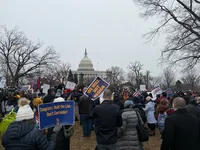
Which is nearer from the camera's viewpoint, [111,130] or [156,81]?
[111,130]

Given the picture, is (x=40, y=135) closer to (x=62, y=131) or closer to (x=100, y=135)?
(x=62, y=131)

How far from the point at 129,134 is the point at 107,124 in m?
0.75

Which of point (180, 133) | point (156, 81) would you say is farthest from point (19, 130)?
point (156, 81)

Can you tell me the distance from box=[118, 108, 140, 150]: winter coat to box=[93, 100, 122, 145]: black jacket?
0.40 m

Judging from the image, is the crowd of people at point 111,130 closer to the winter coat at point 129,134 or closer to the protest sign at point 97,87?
the winter coat at point 129,134

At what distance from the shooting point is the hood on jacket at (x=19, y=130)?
11.3 ft

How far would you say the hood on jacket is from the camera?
3448 mm

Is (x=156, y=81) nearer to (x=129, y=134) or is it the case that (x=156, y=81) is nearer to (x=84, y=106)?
(x=84, y=106)

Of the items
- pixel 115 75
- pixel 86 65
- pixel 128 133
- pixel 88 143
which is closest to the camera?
pixel 128 133

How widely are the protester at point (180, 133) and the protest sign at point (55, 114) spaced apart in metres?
1.61

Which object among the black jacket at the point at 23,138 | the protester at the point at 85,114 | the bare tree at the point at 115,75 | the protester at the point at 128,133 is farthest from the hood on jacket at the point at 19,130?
the bare tree at the point at 115,75

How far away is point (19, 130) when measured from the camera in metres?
3.46

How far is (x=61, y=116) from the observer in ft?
14.2

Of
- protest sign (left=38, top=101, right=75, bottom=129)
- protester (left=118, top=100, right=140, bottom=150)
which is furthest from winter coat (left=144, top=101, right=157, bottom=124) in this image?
protest sign (left=38, top=101, right=75, bottom=129)
